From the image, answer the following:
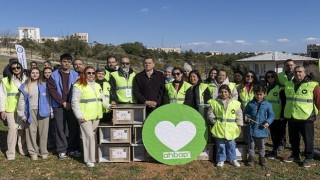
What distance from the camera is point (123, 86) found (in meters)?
6.64

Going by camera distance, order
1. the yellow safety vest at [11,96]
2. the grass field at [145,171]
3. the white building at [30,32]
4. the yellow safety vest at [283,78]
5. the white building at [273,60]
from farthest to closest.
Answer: the white building at [30,32]
the white building at [273,60]
the yellow safety vest at [283,78]
the yellow safety vest at [11,96]
the grass field at [145,171]

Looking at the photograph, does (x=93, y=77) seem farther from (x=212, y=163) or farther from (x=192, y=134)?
(x=212, y=163)

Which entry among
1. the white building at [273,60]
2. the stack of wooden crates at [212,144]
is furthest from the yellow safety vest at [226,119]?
the white building at [273,60]

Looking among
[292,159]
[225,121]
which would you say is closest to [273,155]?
[292,159]

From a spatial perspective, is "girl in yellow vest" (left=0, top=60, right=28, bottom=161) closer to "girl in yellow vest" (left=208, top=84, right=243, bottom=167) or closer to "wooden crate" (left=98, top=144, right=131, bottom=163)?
"wooden crate" (left=98, top=144, right=131, bottom=163)

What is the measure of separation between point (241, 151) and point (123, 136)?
2318 mm

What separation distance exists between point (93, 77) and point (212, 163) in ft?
9.14

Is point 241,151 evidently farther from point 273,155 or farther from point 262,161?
point 273,155

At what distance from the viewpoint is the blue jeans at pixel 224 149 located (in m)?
6.18

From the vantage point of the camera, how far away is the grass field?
18.9 ft

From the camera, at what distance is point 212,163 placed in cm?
639

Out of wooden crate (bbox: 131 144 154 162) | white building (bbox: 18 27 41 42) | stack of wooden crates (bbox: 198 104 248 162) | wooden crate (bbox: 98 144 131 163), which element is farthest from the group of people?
white building (bbox: 18 27 41 42)

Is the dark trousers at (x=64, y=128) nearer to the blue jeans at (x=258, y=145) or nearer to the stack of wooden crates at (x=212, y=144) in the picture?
the stack of wooden crates at (x=212, y=144)

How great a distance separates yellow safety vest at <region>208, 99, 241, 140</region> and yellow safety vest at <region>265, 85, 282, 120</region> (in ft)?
3.08
